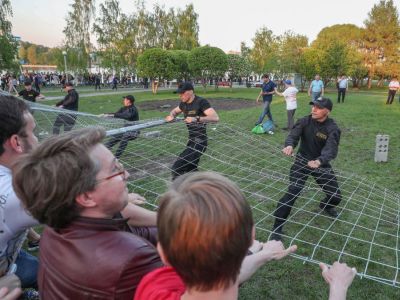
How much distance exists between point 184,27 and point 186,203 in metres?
37.2

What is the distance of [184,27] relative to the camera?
3575 cm

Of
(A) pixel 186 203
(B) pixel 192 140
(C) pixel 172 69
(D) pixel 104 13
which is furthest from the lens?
(D) pixel 104 13

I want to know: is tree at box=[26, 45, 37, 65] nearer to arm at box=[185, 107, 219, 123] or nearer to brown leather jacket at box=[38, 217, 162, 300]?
arm at box=[185, 107, 219, 123]

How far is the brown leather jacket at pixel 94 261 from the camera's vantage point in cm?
98

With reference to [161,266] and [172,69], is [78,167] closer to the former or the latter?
[161,266]

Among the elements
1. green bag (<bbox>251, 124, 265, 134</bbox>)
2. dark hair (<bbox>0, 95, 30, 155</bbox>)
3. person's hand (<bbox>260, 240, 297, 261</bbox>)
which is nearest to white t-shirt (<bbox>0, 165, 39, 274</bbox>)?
dark hair (<bbox>0, 95, 30, 155</bbox>)

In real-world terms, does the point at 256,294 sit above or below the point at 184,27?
below

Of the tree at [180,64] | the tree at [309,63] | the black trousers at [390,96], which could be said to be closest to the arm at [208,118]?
the black trousers at [390,96]

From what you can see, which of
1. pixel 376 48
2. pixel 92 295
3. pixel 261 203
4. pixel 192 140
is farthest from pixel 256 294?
pixel 376 48

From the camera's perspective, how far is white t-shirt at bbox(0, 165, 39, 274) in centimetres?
142

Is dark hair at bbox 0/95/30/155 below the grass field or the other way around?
the other way around

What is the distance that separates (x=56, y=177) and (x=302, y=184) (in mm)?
2820

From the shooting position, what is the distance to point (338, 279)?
123 cm

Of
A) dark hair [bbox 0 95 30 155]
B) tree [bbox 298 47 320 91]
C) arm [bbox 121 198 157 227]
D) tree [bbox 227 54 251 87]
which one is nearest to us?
arm [bbox 121 198 157 227]
